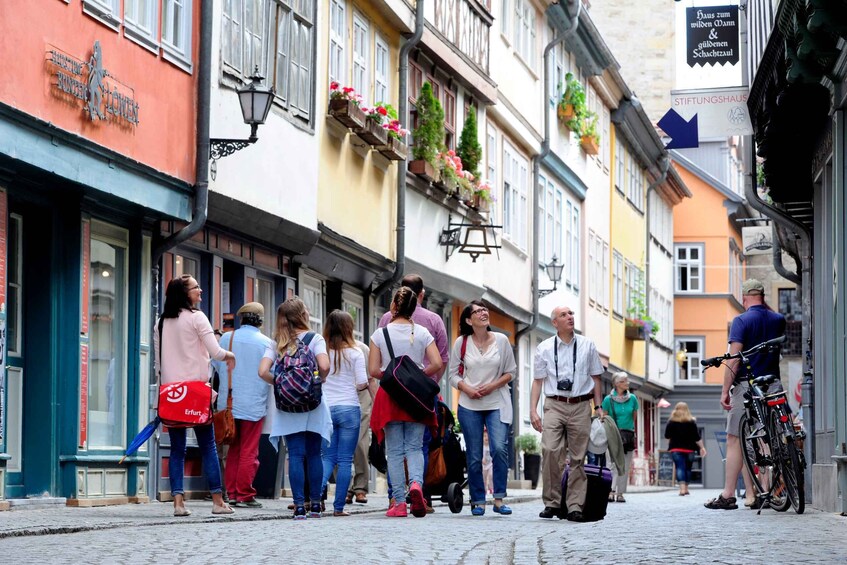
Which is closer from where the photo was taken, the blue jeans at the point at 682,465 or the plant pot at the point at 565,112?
the blue jeans at the point at 682,465

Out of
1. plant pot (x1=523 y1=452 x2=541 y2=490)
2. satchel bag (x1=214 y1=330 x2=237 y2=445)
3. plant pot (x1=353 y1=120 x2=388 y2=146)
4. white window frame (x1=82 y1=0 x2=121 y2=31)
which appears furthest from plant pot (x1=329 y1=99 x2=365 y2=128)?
plant pot (x1=523 y1=452 x2=541 y2=490)

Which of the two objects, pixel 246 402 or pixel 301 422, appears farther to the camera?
pixel 246 402

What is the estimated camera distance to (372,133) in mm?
20969

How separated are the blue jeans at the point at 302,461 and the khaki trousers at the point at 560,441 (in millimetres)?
1707

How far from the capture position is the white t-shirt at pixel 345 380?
1338cm

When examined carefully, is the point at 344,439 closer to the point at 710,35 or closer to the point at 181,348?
the point at 181,348

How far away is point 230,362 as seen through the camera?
12.7 meters

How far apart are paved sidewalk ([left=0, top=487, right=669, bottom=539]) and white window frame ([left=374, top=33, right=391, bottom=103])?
8.14m

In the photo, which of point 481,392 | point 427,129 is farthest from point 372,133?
point 481,392

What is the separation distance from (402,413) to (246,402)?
2.01m

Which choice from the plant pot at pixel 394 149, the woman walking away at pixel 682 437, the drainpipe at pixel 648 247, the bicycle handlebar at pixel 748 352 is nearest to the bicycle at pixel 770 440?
the bicycle handlebar at pixel 748 352

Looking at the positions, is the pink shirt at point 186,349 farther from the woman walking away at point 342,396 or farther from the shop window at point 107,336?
the shop window at point 107,336

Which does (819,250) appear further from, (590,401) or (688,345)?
(688,345)

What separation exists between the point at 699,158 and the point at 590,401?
53799 millimetres
